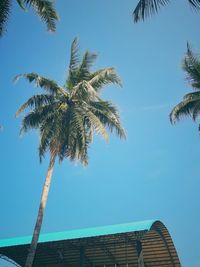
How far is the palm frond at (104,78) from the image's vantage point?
85.9ft

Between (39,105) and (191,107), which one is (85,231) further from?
(191,107)

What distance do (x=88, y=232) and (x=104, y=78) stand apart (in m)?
12.5

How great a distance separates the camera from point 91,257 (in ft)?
117

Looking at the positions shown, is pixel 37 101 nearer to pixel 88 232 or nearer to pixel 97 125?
pixel 97 125

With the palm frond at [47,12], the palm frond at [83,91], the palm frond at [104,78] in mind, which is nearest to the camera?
the palm frond at [47,12]

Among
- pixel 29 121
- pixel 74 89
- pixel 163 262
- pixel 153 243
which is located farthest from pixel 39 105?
pixel 163 262

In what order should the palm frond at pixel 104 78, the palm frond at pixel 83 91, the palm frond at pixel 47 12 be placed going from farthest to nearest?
1. the palm frond at pixel 104 78
2. the palm frond at pixel 83 91
3. the palm frond at pixel 47 12

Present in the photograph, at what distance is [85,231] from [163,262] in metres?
9.42

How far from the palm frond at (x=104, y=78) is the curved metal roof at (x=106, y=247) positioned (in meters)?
11.1

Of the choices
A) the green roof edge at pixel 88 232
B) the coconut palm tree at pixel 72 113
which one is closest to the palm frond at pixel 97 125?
the coconut palm tree at pixel 72 113

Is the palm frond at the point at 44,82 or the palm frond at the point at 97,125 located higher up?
the palm frond at the point at 44,82

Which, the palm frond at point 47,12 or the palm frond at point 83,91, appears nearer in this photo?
the palm frond at point 47,12

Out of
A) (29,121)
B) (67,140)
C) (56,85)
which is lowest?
(67,140)

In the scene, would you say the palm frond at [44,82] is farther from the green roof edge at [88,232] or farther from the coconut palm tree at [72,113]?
the green roof edge at [88,232]
